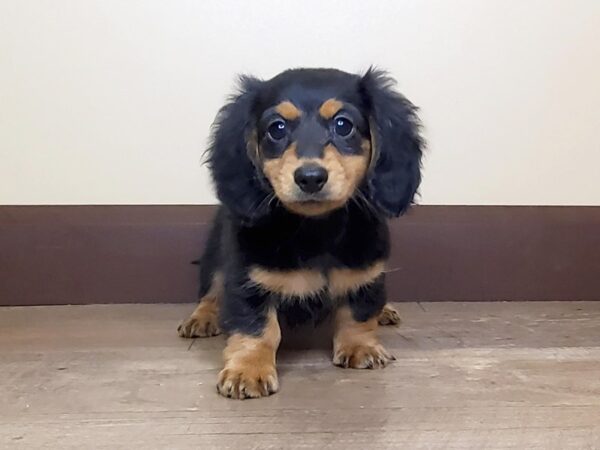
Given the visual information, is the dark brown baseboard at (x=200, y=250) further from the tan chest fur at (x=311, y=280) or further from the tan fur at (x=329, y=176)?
the tan fur at (x=329, y=176)

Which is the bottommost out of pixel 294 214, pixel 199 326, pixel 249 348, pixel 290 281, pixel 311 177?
pixel 199 326

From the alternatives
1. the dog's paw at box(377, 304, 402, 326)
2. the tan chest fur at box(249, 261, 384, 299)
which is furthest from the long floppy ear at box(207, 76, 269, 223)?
the dog's paw at box(377, 304, 402, 326)

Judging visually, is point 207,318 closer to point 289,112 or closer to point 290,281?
point 290,281

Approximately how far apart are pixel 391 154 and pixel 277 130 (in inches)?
7.7

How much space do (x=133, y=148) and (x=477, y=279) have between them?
878 millimetres

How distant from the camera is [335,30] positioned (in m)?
1.97

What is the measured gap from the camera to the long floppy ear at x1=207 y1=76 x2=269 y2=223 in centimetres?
142

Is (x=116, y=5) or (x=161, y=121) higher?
(x=116, y=5)

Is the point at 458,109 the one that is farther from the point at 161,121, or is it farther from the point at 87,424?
the point at 87,424

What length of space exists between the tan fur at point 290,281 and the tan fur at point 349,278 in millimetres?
20

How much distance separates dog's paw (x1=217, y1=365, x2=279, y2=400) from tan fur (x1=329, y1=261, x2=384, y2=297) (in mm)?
199

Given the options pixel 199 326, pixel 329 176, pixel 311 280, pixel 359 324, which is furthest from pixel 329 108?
pixel 199 326

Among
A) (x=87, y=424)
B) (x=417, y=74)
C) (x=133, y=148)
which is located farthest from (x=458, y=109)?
(x=87, y=424)

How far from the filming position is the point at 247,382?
52.7 inches
